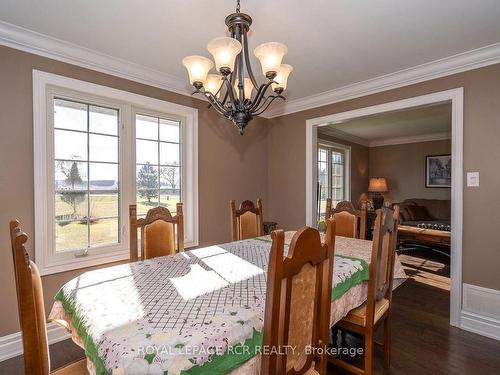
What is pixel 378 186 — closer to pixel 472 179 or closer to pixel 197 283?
pixel 472 179

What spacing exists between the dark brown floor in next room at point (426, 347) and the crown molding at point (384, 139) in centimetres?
335

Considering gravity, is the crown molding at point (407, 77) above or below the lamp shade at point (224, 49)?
above

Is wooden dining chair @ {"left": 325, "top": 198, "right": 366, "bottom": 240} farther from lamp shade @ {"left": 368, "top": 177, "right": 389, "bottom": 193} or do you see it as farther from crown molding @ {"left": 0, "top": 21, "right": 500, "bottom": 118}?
lamp shade @ {"left": 368, "top": 177, "right": 389, "bottom": 193}

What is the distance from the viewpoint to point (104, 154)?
254cm

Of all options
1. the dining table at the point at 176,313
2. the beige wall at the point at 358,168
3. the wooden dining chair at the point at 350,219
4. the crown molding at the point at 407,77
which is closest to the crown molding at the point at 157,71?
the crown molding at the point at 407,77

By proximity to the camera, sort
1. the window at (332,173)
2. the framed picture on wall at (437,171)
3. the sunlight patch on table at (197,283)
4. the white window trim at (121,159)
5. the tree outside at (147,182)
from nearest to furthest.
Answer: the sunlight patch on table at (197,283), the white window trim at (121,159), the tree outside at (147,182), the window at (332,173), the framed picture on wall at (437,171)

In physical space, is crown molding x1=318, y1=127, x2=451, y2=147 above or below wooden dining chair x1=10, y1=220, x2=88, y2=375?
above

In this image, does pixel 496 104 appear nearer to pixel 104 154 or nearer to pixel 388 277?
pixel 388 277

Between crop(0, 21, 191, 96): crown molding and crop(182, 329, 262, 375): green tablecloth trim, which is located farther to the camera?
crop(0, 21, 191, 96): crown molding

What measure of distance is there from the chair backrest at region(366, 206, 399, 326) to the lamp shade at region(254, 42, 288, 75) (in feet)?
3.40

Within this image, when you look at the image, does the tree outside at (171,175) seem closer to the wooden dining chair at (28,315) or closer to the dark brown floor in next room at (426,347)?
the dark brown floor in next room at (426,347)

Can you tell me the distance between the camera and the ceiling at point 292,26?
5.61ft

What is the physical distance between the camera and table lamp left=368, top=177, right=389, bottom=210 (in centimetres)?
622

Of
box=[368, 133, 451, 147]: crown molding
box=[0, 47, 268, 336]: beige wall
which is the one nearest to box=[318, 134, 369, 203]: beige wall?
box=[368, 133, 451, 147]: crown molding
